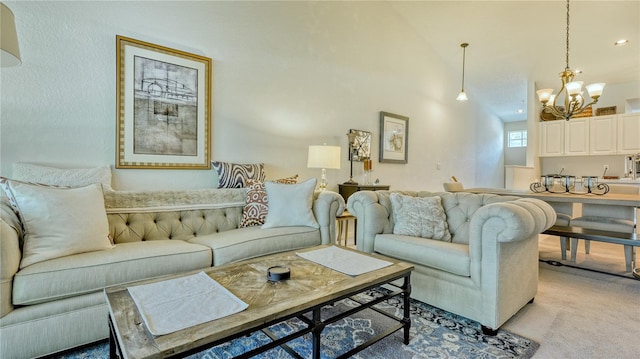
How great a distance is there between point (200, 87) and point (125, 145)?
2.75ft

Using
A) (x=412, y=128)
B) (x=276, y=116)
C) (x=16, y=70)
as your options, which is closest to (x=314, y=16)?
(x=276, y=116)

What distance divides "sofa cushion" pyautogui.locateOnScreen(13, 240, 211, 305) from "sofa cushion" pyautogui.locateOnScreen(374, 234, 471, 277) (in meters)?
1.30

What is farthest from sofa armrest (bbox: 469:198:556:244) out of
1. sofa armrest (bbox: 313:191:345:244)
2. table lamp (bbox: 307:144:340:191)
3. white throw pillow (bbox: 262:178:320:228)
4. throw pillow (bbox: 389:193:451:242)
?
table lamp (bbox: 307:144:340:191)

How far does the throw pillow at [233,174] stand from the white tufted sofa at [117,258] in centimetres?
24

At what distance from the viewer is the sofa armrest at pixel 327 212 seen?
2.65 meters

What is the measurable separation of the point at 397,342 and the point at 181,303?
3.94 ft

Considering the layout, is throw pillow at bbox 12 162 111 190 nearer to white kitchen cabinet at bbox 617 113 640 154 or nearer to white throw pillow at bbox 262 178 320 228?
white throw pillow at bbox 262 178 320 228

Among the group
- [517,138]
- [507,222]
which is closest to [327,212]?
[507,222]

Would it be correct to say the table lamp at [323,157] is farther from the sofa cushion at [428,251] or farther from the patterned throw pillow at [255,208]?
the sofa cushion at [428,251]

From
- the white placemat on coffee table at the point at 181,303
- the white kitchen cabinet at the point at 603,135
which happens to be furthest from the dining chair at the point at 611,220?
the white placemat on coffee table at the point at 181,303

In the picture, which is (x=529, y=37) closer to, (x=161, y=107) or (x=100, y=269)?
(x=161, y=107)

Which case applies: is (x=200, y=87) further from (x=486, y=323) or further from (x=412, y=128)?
(x=412, y=128)

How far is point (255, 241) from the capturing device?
2191 millimetres

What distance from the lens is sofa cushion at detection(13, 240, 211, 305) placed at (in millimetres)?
1440
